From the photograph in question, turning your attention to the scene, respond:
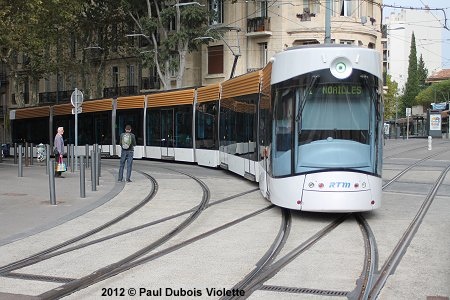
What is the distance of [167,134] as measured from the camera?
2545 centimetres

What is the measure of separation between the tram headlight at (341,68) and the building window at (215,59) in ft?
109

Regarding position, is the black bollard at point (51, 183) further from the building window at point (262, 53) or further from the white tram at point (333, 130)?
the building window at point (262, 53)

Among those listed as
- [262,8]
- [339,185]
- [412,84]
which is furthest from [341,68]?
[412,84]

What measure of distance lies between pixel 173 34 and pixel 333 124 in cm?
2715

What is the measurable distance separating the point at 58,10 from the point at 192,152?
1000 centimetres

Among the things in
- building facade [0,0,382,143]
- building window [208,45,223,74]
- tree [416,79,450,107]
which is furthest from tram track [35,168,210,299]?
tree [416,79,450,107]

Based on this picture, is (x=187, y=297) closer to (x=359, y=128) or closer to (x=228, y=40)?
(x=359, y=128)

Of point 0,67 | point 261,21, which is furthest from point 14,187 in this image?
point 0,67

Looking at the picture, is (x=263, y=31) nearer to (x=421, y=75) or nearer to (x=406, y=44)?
(x=421, y=75)

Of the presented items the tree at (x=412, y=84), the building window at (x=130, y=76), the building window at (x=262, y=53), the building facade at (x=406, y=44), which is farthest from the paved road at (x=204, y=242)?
the building facade at (x=406, y=44)

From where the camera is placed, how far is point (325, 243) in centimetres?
885

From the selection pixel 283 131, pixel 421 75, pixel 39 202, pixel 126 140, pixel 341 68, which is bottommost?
pixel 39 202

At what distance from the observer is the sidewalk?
10352 millimetres

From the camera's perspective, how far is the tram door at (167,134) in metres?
24.9
